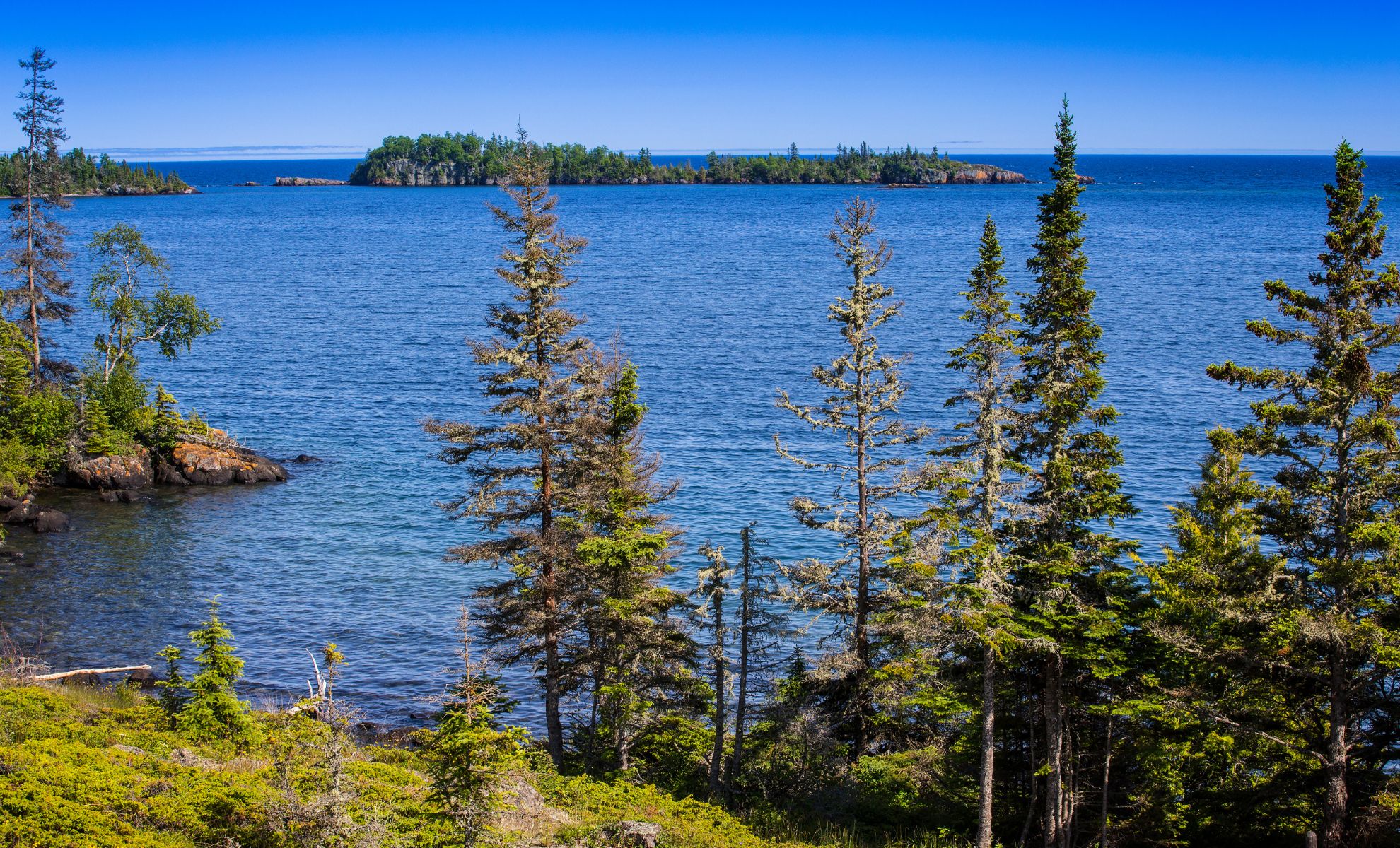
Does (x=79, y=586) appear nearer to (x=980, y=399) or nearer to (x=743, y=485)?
(x=743, y=485)

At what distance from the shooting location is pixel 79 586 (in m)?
41.7

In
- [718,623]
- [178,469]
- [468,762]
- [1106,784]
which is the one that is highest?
[468,762]

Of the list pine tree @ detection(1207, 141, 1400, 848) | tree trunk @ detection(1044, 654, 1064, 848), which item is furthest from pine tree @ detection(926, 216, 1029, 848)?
pine tree @ detection(1207, 141, 1400, 848)

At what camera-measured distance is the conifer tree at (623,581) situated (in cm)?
2677

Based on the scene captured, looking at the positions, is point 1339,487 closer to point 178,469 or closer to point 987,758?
point 987,758

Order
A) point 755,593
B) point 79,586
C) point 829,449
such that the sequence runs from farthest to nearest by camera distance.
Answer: point 829,449 < point 79,586 < point 755,593

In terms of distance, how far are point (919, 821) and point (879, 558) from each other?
22.3ft

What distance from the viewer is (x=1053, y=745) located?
23.7 metres

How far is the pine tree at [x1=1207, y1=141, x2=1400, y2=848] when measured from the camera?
2014cm

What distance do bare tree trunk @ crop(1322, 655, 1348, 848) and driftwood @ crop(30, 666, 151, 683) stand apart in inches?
1253

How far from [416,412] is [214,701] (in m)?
43.8

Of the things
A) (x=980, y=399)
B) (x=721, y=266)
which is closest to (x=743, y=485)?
(x=980, y=399)

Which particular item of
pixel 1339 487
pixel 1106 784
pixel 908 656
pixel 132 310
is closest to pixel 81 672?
pixel 908 656

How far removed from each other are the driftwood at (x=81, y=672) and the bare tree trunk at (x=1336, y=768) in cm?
3183
